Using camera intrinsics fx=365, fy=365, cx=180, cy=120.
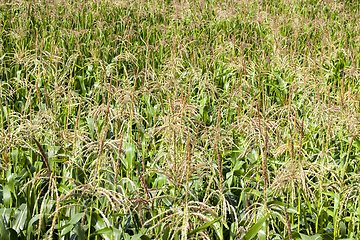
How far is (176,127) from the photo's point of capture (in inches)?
97.3

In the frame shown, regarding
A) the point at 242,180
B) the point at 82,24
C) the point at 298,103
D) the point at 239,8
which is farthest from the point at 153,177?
the point at 239,8

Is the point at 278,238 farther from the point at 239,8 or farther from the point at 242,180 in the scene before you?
the point at 239,8

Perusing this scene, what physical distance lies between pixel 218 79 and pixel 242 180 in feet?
8.40

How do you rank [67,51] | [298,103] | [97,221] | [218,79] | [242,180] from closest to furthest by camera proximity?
[97,221]
[242,180]
[298,103]
[218,79]
[67,51]

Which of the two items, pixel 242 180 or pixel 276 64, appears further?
pixel 276 64

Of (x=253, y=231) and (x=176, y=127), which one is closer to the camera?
(x=253, y=231)

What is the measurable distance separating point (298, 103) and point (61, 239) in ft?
11.1

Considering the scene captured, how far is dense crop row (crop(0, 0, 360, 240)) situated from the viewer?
82.9 inches

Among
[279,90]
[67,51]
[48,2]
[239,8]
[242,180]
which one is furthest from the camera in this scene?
[239,8]

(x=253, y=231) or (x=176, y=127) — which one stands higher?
(x=176, y=127)

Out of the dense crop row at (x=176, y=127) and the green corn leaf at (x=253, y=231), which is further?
the dense crop row at (x=176, y=127)

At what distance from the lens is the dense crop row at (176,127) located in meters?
2.11

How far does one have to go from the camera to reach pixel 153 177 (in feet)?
10.1

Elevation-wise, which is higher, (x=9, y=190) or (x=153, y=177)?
(x=9, y=190)
